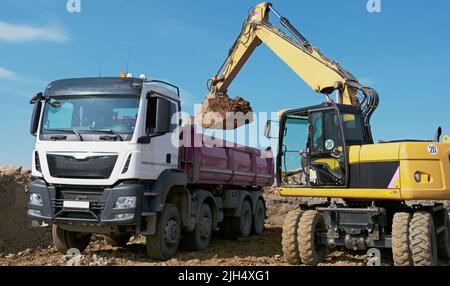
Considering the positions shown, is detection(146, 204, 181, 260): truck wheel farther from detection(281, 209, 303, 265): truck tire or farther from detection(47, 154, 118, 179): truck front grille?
detection(281, 209, 303, 265): truck tire

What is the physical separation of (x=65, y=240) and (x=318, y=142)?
4949mm

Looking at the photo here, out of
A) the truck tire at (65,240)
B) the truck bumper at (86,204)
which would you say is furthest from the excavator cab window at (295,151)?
the truck tire at (65,240)

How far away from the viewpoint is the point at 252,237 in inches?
489

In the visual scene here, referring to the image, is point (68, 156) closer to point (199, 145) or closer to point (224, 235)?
point (199, 145)

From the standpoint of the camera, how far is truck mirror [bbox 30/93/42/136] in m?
7.88

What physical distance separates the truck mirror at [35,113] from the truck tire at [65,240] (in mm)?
1778

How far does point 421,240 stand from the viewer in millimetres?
6977

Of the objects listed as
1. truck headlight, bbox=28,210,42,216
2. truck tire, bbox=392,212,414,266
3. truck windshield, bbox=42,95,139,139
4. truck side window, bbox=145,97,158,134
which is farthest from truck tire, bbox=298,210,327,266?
truck headlight, bbox=28,210,42,216

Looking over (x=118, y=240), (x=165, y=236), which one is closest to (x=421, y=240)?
(x=165, y=236)

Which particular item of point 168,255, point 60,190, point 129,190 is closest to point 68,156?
point 60,190

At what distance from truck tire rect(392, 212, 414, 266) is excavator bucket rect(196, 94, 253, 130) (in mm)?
9108

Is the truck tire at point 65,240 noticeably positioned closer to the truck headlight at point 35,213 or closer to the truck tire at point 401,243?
the truck headlight at point 35,213

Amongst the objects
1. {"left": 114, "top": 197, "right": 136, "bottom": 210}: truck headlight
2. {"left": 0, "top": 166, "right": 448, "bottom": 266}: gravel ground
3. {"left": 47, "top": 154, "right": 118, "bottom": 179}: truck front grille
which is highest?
{"left": 47, "top": 154, "right": 118, "bottom": 179}: truck front grille

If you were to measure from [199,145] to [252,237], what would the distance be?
163 inches
